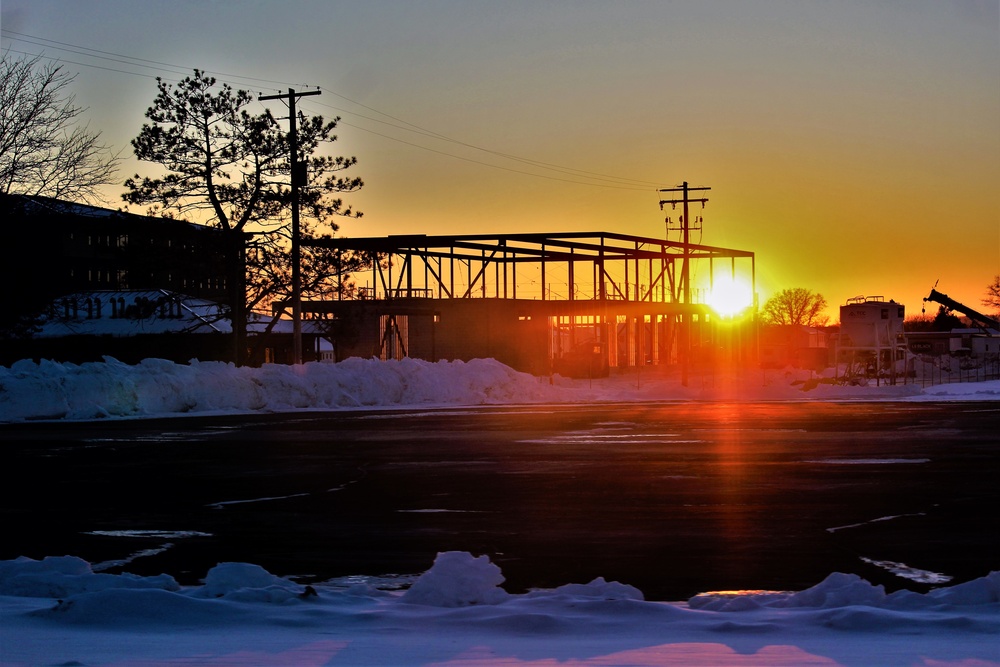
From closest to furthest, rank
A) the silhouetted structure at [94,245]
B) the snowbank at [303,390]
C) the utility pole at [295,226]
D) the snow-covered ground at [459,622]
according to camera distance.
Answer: the snow-covered ground at [459,622] < the snowbank at [303,390] < the silhouetted structure at [94,245] < the utility pole at [295,226]

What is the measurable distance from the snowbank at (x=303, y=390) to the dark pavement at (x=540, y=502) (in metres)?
10.2

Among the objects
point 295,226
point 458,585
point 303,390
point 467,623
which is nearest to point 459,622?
point 467,623

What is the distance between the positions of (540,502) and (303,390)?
27.1 metres

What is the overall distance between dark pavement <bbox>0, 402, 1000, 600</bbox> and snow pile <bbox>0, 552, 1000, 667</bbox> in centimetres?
79

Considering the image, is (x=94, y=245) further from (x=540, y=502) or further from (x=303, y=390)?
(x=540, y=502)

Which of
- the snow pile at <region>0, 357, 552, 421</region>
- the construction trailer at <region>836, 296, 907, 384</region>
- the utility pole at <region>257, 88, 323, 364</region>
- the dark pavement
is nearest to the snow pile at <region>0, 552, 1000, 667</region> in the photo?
the dark pavement

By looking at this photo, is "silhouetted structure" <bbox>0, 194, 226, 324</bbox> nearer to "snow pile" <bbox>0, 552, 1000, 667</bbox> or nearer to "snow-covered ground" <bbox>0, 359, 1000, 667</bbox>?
"snow-covered ground" <bbox>0, 359, 1000, 667</bbox>

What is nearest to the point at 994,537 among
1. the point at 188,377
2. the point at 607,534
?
the point at 607,534

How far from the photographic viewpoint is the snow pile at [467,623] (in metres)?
5.79

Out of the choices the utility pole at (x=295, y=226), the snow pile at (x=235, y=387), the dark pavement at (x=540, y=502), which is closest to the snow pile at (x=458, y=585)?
the dark pavement at (x=540, y=502)

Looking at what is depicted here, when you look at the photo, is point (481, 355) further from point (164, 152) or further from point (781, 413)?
point (781, 413)

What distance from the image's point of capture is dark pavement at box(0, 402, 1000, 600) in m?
8.91

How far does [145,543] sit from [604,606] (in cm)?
507

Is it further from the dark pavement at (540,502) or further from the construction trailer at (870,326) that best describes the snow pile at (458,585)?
the construction trailer at (870,326)
